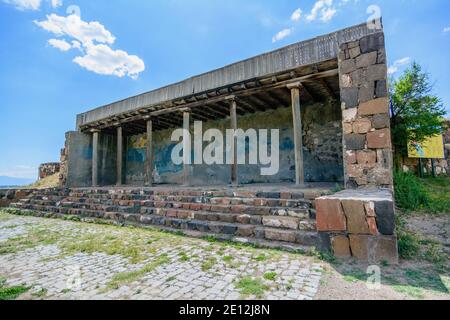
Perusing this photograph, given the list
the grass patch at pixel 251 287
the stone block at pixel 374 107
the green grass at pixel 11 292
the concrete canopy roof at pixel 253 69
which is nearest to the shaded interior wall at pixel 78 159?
the concrete canopy roof at pixel 253 69

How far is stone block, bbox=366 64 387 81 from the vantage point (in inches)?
160

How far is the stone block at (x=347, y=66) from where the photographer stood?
4336mm

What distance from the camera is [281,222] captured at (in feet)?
12.3

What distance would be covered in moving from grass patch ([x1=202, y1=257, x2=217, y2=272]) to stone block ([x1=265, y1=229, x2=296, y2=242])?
1041 millimetres

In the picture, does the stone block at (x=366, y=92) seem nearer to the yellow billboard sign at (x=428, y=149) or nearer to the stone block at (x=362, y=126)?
the stone block at (x=362, y=126)

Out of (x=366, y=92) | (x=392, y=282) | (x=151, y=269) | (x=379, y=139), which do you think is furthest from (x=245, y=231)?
(x=366, y=92)

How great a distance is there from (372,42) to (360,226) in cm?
346

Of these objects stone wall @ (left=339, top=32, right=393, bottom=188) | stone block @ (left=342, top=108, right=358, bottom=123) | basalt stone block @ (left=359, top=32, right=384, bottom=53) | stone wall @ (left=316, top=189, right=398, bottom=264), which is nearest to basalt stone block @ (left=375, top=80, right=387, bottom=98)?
stone wall @ (left=339, top=32, right=393, bottom=188)

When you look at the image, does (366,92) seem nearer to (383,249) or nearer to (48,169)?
(383,249)

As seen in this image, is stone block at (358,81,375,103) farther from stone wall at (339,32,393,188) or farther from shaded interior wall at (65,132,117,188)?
shaded interior wall at (65,132,117,188)

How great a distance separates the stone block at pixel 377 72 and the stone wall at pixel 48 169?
18121 millimetres

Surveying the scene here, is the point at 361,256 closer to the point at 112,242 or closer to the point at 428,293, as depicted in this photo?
the point at 428,293
